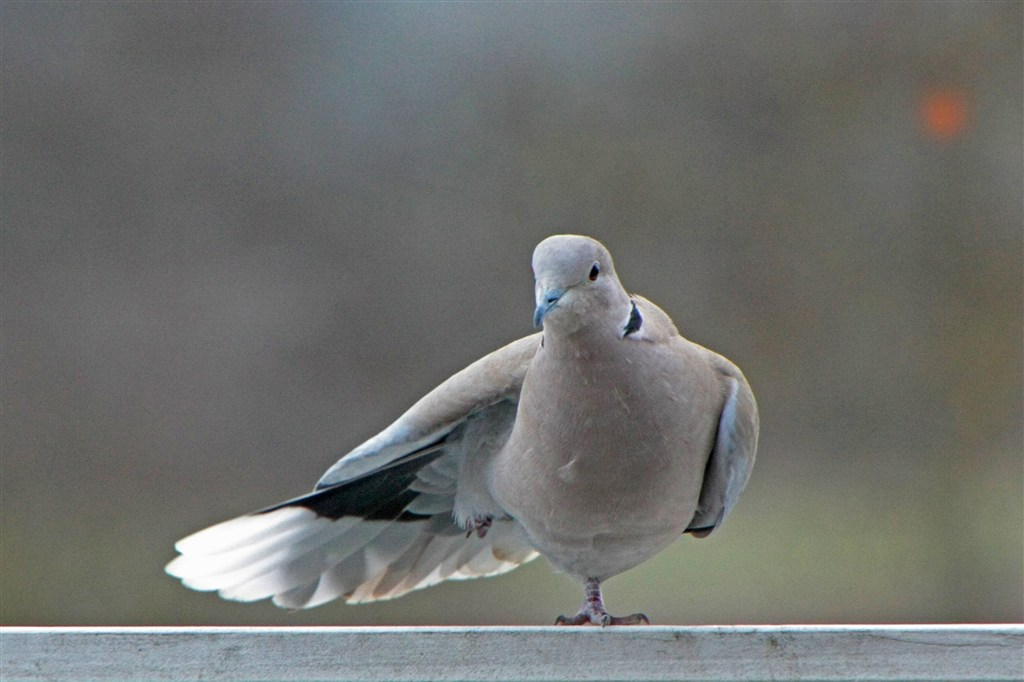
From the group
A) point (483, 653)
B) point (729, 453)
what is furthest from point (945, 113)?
point (483, 653)

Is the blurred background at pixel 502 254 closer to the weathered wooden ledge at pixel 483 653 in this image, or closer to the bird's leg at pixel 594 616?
the bird's leg at pixel 594 616

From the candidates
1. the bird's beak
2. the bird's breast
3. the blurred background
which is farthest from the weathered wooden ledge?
the blurred background

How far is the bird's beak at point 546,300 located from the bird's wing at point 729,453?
349 mm

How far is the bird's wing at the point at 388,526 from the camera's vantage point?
1520 mm

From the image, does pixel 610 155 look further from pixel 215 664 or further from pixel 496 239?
pixel 215 664

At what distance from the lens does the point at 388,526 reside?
1.75 meters

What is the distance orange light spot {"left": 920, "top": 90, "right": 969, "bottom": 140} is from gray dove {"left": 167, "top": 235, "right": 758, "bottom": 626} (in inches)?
80.4

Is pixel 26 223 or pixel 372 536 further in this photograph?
pixel 26 223

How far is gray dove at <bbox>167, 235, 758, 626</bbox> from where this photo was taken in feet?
4.49

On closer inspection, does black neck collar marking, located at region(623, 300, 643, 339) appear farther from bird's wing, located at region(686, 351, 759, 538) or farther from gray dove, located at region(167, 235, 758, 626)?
bird's wing, located at region(686, 351, 759, 538)

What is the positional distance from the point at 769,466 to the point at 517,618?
0.83 meters

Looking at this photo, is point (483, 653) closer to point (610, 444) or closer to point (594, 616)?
point (610, 444)

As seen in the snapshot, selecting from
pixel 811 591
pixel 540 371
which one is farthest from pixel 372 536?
pixel 811 591

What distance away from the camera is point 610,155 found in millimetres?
3262
